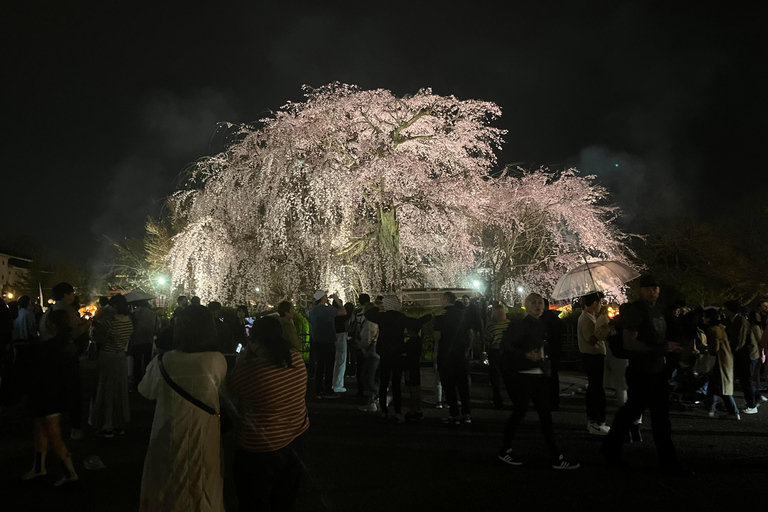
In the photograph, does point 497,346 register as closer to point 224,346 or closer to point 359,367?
point 359,367

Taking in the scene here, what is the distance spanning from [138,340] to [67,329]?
561 centimetres

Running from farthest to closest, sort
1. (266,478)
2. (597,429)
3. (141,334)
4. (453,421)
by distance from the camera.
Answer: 1. (141,334)
2. (453,421)
3. (597,429)
4. (266,478)

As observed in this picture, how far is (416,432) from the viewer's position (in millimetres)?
8117

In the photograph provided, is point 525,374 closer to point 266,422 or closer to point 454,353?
point 454,353

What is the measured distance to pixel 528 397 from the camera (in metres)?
6.23

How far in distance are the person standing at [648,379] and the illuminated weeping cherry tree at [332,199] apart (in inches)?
502

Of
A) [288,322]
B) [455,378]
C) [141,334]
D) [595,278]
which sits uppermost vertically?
[595,278]

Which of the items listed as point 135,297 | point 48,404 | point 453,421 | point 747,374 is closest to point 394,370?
point 453,421

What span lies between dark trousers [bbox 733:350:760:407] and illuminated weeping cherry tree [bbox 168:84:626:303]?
35.2 ft

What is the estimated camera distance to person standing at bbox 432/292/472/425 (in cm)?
843

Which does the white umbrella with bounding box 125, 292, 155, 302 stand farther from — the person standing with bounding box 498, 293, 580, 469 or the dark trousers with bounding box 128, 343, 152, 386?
the person standing with bounding box 498, 293, 580, 469

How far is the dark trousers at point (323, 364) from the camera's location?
11539 millimetres

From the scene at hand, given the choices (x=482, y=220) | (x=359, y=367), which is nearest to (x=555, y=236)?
(x=482, y=220)

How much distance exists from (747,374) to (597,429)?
11.9 ft
